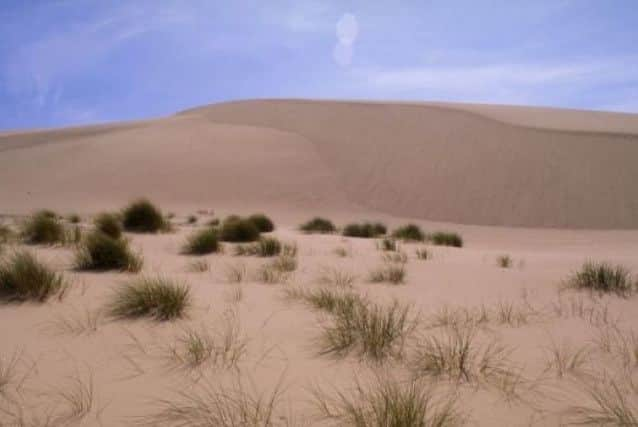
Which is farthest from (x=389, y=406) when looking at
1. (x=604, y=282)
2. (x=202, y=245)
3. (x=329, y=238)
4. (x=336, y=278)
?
(x=329, y=238)

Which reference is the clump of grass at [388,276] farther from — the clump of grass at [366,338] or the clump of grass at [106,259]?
the clump of grass at [106,259]

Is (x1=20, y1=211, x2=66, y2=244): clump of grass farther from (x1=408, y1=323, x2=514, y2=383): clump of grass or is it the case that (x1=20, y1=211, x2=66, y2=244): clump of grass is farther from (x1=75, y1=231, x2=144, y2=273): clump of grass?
(x1=408, y1=323, x2=514, y2=383): clump of grass

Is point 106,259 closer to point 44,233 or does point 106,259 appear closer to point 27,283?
point 27,283

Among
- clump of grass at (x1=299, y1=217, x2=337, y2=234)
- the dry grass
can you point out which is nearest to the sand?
→ the dry grass

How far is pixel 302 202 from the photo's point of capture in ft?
76.9

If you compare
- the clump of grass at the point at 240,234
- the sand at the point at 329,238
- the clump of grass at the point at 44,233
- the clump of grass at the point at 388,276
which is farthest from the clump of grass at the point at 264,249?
the clump of grass at the point at 44,233

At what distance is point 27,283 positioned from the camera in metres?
3.99

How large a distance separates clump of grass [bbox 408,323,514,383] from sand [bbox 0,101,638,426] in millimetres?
89

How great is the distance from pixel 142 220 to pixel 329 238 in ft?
16.4

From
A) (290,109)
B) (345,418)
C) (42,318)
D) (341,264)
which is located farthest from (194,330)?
(290,109)

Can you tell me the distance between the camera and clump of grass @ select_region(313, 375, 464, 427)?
6.52 ft

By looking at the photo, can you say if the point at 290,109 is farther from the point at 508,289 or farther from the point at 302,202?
the point at 508,289

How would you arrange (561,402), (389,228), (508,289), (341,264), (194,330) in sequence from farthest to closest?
1. (389,228)
2. (341,264)
3. (508,289)
4. (194,330)
5. (561,402)

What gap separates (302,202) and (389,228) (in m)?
6.64
